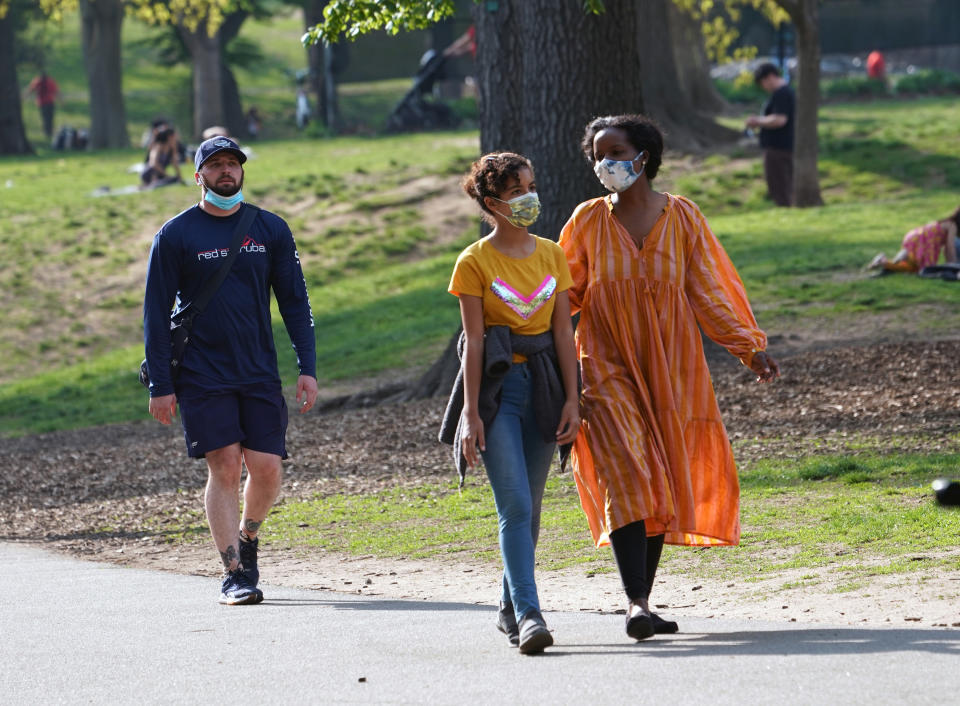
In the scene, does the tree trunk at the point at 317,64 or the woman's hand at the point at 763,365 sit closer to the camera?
the woman's hand at the point at 763,365

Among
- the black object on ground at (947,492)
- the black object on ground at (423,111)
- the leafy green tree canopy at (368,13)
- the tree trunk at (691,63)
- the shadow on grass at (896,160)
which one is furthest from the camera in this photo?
the black object on ground at (423,111)

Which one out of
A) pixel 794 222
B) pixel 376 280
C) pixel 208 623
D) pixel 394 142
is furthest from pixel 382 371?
pixel 394 142

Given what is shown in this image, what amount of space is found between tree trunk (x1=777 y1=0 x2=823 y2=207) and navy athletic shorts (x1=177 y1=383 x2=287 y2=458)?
13.5 m

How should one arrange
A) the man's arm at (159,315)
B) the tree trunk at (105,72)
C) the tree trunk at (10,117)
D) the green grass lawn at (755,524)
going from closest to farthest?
the man's arm at (159,315), the green grass lawn at (755,524), the tree trunk at (105,72), the tree trunk at (10,117)

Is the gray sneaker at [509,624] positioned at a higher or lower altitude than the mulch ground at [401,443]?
higher

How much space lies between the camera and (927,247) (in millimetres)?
15367

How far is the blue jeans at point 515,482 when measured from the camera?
5.47 meters

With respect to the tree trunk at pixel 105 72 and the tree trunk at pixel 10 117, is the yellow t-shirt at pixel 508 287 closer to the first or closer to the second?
the tree trunk at pixel 105 72

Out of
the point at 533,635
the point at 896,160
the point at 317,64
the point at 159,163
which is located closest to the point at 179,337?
the point at 533,635

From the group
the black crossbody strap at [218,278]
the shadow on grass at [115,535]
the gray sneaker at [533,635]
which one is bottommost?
the shadow on grass at [115,535]

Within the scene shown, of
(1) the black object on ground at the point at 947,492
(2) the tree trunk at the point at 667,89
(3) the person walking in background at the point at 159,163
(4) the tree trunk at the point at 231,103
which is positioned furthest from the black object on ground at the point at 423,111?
(1) the black object on ground at the point at 947,492

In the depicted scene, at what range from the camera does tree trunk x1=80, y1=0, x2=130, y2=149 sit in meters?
38.9

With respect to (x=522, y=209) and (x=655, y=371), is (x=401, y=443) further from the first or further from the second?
(x=522, y=209)

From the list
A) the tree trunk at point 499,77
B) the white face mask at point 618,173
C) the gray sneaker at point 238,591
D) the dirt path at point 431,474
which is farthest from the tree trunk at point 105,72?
the white face mask at point 618,173
